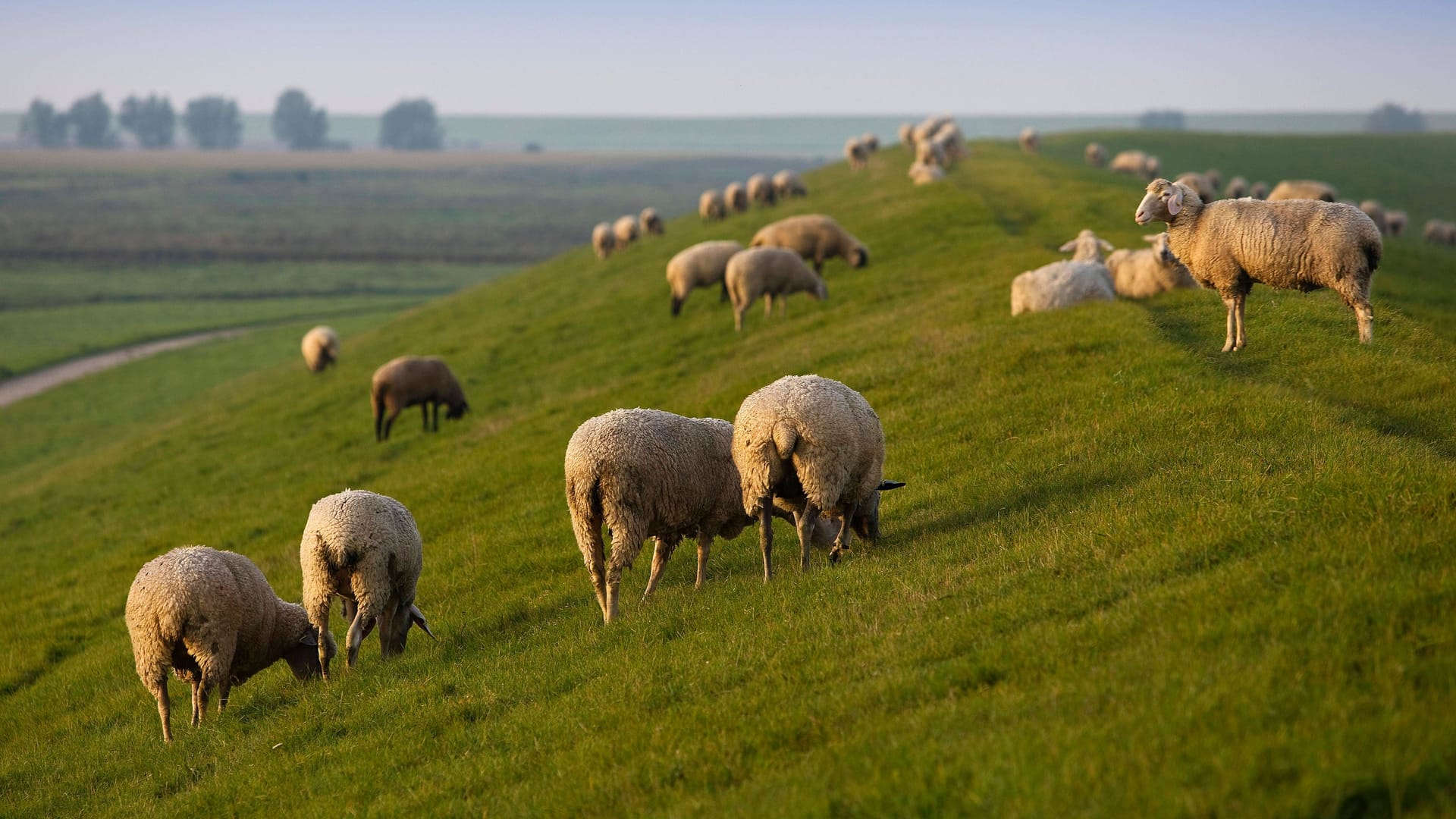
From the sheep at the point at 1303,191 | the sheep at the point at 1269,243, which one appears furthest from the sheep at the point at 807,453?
the sheep at the point at 1303,191

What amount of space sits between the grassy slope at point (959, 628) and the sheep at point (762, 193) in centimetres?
3169

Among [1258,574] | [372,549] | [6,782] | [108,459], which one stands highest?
[1258,574]

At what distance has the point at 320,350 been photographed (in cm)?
3847

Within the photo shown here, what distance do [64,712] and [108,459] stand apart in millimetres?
21891

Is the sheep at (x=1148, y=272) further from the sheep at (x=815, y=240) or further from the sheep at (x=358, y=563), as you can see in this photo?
the sheep at (x=358, y=563)

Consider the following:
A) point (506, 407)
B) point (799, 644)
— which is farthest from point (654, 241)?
point (799, 644)

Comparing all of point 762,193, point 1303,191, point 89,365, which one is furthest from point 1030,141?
point 89,365

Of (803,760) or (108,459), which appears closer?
(803,760)

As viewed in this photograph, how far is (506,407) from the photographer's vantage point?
2658 centimetres

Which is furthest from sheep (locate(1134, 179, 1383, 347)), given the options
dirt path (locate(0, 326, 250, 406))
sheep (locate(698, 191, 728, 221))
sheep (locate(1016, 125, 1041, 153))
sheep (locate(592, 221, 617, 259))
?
sheep (locate(1016, 125, 1041, 153))

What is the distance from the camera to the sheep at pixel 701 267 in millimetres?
29828

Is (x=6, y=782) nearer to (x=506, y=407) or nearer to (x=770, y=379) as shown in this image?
(x=770, y=379)

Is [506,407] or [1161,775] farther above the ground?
[1161,775]

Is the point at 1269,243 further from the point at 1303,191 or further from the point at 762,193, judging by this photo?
the point at 762,193
